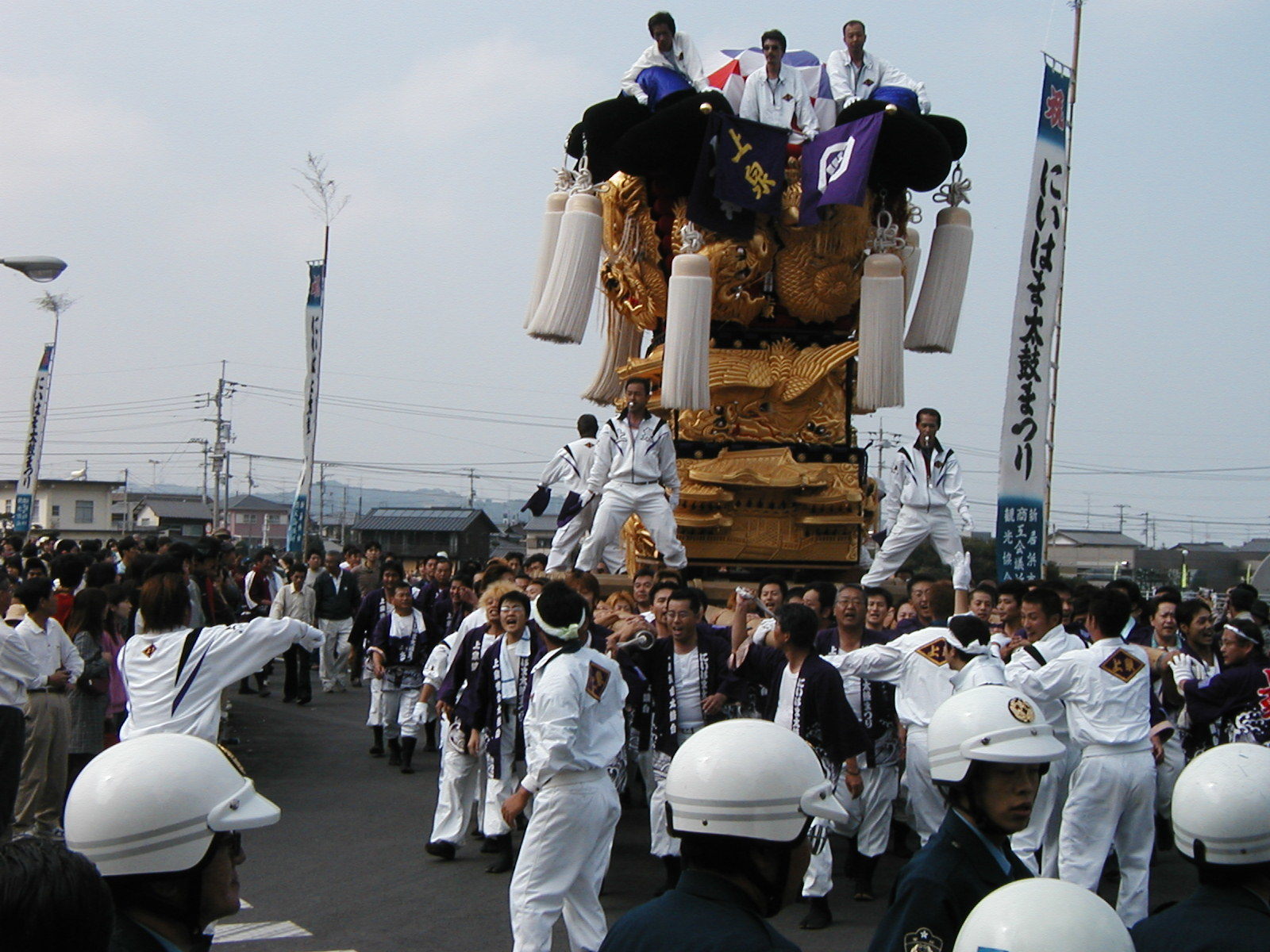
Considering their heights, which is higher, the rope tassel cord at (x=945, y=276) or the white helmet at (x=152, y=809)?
the rope tassel cord at (x=945, y=276)

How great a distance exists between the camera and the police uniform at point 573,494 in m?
12.9

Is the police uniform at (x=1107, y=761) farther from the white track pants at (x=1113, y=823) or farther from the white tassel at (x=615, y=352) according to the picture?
the white tassel at (x=615, y=352)

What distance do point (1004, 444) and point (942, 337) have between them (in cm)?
371

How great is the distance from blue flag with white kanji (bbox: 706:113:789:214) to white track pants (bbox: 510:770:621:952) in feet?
26.0

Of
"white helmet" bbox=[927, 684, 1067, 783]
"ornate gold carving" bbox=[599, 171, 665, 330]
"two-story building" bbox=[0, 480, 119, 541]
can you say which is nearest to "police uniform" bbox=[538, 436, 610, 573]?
"ornate gold carving" bbox=[599, 171, 665, 330]

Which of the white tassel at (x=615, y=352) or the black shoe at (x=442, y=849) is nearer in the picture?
the black shoe at (x=442, y=849)

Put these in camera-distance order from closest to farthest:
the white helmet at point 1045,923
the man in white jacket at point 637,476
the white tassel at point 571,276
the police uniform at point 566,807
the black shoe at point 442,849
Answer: the white helmet at point 1045,923
the police uniform at point 566,807
the black shoe at point 442,849
the man in white jacket at point 637,476
the white tassel at point 571,276

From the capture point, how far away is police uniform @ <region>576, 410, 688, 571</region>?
12.0 m

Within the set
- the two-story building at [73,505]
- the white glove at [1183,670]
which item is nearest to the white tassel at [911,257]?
the white glove at [1183,670]

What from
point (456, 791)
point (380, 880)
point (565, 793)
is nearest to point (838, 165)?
point (456, 791)

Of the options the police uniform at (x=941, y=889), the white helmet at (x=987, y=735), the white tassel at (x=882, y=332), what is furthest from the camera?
the white tassel at (x=882, y=332)

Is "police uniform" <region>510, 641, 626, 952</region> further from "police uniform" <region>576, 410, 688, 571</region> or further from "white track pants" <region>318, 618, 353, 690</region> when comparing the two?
"white track pants" <region>318, 618, 353, 690</region>

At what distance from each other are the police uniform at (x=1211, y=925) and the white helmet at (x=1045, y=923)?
78 cm

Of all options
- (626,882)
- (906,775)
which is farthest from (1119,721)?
(626,882)
